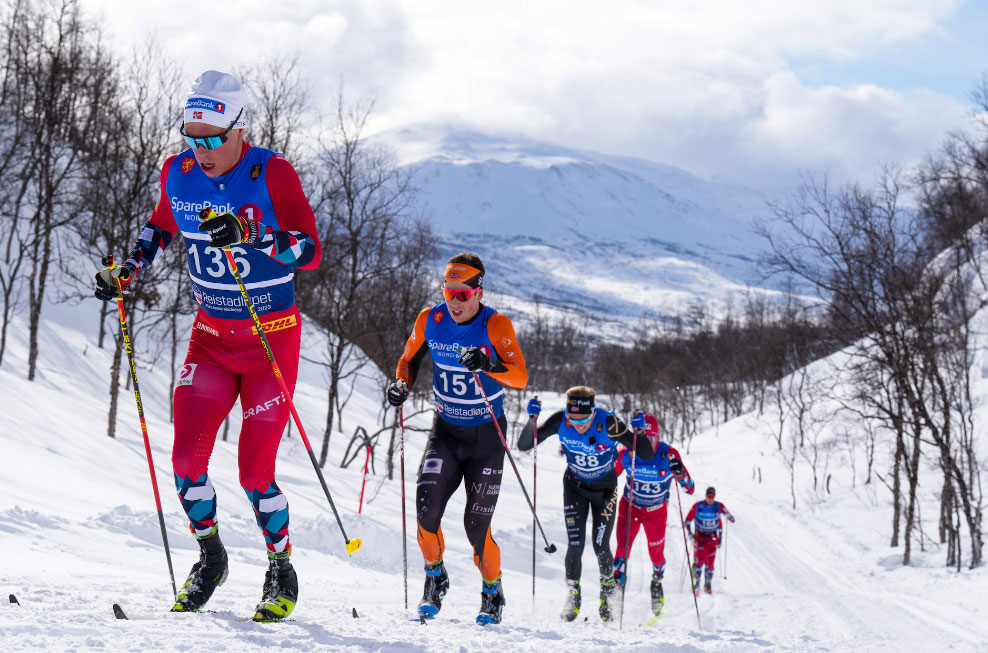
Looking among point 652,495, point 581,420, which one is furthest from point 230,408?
point 652,495

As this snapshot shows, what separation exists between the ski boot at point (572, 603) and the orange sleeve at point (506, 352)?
4.22 metres

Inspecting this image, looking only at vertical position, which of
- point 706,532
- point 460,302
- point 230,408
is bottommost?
point 706,532

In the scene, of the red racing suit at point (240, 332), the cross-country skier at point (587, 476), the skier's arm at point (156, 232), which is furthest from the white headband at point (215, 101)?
the cross-country skier at point (587, 476)

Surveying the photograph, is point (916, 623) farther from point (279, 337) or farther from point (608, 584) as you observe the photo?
point (279, 337)

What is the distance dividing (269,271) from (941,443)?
18.8 m

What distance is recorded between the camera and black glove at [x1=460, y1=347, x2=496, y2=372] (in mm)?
5949

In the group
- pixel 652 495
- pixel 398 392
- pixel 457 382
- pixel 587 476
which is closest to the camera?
pixel 398 392

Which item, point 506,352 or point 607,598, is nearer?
point 506,352

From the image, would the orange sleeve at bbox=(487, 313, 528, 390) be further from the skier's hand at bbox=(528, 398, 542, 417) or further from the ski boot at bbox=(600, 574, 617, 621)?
the ski boot at bbox=(600, 574, 617, 621)

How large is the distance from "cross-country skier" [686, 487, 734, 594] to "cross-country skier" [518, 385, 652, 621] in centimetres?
587

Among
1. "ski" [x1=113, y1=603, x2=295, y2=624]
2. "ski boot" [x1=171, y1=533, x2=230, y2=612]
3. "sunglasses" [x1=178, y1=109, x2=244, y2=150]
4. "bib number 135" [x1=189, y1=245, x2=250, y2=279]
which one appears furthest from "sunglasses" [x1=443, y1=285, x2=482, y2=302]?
"ski" [x1=113, y1=603, x2=295, y2=624]

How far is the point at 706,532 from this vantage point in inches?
613

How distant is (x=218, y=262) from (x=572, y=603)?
6.71m

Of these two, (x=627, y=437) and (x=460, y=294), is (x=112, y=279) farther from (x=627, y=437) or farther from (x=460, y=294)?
(x=627, y=437)
